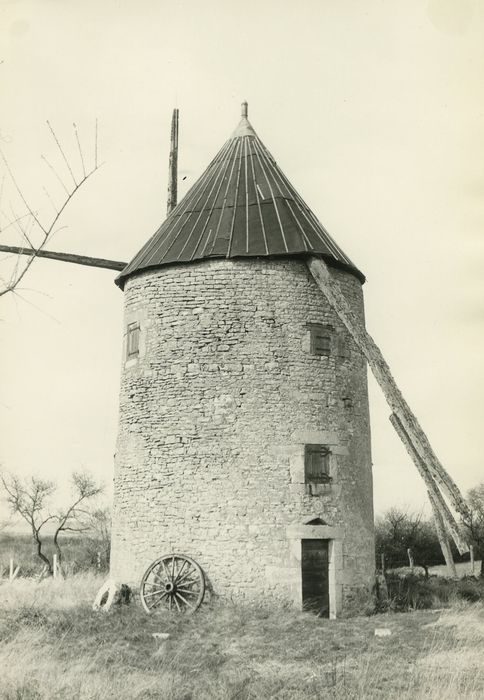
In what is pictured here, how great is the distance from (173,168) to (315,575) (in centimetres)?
1167

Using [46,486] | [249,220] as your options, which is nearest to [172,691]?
[249,220]

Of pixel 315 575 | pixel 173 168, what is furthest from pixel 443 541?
pixel 173 168

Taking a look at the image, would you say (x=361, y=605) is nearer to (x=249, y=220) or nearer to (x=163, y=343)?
(x=163, y=343)

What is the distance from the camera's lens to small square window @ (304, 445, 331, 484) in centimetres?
1409

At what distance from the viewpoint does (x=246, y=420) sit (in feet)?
46.3

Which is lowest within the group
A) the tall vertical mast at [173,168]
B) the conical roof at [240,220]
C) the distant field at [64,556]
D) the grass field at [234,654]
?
the grass field at [234,654]

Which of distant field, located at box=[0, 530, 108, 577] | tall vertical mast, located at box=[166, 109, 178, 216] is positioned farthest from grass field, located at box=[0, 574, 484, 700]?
distant field, located at box=[0, 530, 108, 577]

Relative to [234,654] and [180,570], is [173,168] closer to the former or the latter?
[180,570]

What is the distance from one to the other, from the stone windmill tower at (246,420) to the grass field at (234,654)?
3.32ft

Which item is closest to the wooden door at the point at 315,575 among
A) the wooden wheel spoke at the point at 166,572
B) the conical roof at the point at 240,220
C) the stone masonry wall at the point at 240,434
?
the stone masonry wall at the point at 240,434

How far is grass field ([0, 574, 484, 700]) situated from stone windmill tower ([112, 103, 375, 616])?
101 cm

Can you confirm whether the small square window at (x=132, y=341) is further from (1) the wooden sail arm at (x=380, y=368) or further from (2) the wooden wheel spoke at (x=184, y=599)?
(2) the wooden wheel spoke at (x=184, y=599)

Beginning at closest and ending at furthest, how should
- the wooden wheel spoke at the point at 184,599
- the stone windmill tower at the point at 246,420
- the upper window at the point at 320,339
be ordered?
the wooden wheel spoke at the point at 184,599, the stone windmill tower at the point at 246,420, the upper window at the point at 320,339

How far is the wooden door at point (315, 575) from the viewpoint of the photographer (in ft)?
45.4
